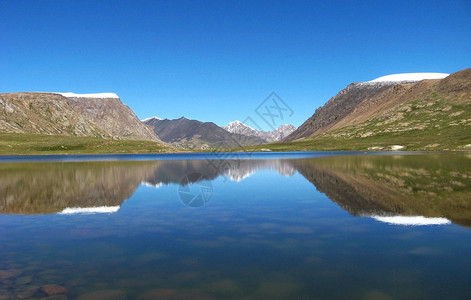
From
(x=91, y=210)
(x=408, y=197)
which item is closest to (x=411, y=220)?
(x=408, y=197)

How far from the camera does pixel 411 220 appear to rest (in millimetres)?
22625

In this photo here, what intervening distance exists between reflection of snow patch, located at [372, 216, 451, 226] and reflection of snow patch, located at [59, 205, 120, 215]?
2057 cm

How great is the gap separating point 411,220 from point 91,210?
24.2m

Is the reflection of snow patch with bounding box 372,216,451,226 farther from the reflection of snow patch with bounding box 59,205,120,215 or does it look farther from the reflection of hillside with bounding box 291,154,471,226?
the reflection of snow patch with bounding box 59,205,120,215

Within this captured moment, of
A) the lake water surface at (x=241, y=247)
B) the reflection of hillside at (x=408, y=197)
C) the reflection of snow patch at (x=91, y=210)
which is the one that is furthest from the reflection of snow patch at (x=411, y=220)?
the reflection of snow patch at (x=91, y=210)

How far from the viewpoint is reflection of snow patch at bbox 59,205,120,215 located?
27.8 m

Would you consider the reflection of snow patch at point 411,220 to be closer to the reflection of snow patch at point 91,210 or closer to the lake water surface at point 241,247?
the lake water surface at point 241,247

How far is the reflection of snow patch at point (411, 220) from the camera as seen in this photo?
21.8 meters

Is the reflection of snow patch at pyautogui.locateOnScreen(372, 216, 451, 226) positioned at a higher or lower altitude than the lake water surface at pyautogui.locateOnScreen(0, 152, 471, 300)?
lower

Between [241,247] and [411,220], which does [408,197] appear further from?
[241,247]

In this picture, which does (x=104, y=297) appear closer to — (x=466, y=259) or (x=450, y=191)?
(x=466, y=259)

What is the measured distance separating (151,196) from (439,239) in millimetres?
27420

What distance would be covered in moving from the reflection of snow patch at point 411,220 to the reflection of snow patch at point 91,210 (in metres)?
20.6

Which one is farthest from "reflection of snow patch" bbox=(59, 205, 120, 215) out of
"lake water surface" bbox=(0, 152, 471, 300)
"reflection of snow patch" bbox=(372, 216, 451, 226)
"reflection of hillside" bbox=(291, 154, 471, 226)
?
"reflection of snow patch" bbox=(372, 216, 451, 226)
